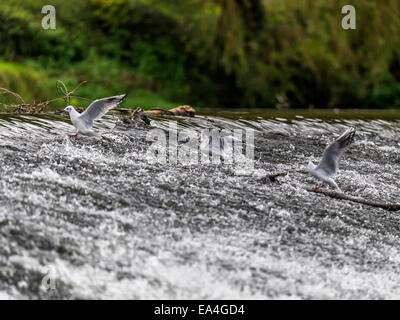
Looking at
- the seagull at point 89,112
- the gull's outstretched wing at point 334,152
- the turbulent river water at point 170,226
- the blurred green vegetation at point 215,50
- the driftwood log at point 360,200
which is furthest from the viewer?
the blurred green vegetation at point 215,50

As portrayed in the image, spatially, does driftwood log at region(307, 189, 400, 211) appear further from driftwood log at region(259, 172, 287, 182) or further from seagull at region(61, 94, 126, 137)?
seagull at region(61, 94, 126, 137)

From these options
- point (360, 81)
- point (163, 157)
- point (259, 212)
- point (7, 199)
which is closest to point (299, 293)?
point (259, 212)

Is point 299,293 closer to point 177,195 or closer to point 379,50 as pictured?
point 177,195

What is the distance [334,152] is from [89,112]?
177 centimetres

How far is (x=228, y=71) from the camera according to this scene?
12578 mm

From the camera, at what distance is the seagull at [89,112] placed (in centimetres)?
498

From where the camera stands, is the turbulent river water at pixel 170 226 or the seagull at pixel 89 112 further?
the seagull at pixel 89 112

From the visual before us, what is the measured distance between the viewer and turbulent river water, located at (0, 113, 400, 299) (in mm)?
3256

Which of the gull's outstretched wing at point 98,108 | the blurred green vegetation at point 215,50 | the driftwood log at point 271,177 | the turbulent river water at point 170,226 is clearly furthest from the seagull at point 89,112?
the blurred green vegetation at point 215,50

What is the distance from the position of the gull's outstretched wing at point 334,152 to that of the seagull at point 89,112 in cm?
151

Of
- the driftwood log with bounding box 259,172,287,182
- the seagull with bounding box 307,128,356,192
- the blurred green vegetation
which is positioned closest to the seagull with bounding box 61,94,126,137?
the driftwood log with bounding box 259,172,287,182

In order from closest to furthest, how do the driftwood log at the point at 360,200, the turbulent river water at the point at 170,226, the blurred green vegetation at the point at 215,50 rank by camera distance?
1. the turbulent river water at the point at 170,226
2. the driftwood log at the point at 360,200
3. the blurred green vegetation at the point at 215,50

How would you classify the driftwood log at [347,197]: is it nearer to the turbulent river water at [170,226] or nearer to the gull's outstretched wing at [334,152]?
the turbulent river water at [170,226]
